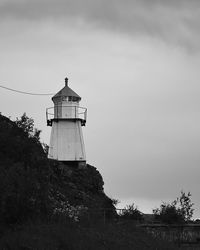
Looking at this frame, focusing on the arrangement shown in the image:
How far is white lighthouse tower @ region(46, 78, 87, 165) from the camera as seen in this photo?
64.2 m

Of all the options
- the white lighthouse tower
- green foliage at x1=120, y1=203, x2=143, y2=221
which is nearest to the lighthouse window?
the white lighthouse tower

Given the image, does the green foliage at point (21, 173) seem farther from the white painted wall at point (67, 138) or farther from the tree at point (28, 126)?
the white painted wall at point (67, 138)

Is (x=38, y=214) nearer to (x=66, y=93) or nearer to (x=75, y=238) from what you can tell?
(x=75, y=238)

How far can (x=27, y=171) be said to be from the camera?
34250 mm

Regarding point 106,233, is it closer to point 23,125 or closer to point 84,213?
point 84,213

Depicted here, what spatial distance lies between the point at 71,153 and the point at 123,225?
2702 centimetres

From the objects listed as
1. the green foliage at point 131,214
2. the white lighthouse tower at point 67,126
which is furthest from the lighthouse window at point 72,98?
the green foliage at point 131,214

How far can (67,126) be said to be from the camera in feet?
212

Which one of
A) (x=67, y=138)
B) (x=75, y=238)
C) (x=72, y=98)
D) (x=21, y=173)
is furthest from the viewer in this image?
(x=67, y=138)

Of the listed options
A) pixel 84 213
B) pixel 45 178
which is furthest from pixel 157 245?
pixel 45 178

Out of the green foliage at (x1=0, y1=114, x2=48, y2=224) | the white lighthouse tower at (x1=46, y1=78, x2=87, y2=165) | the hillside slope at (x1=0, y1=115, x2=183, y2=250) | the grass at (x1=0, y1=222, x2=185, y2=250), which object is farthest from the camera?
the white lighthouse tower at (x1=46, y1=78, x2=87, y2=165)

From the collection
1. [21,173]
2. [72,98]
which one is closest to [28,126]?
[21,173]

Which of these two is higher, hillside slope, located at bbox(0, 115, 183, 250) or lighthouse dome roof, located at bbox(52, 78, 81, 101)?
lighthouse dome roof, located at bbox(52, 78, 81, 101)

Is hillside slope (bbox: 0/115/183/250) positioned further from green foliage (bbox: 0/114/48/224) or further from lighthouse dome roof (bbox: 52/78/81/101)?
lighthouse dome roof (bbox: 52/78/81/101)
